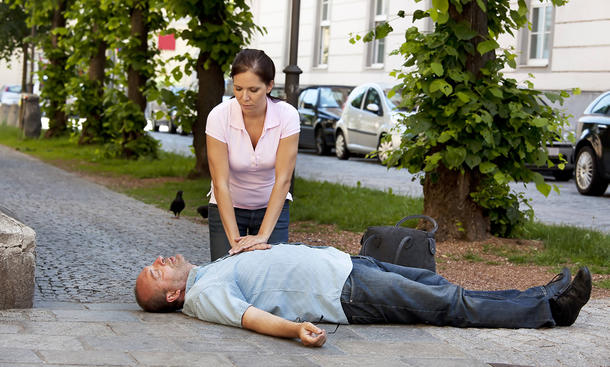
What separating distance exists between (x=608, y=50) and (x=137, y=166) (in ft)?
32.9

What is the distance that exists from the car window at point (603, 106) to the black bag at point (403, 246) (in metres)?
10.2

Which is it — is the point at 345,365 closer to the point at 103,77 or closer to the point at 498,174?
the point at 498,174

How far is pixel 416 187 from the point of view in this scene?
641 inches

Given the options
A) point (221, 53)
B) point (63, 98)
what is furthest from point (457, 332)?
point (63, 98)

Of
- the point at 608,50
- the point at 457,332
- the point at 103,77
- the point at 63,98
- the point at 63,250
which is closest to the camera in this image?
the point at 457,332

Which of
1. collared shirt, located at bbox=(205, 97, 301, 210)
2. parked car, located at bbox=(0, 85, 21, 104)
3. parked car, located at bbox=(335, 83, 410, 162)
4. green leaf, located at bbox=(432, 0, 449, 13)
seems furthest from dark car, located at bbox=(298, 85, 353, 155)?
parked car, located at bbox=(0, 85, 21, 104)

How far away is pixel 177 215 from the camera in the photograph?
11.0 metres

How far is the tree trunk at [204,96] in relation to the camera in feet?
48.6

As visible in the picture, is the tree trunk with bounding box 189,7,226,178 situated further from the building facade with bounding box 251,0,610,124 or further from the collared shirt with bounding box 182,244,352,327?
the collared shirt with bounding box 182,244,352,327

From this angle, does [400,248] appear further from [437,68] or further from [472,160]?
[437,68]

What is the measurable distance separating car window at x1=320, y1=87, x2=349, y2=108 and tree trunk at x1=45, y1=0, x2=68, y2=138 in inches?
258

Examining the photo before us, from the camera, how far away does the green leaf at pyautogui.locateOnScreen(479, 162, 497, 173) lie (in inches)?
343

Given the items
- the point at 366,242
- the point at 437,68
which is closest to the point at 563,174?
the point at 437,68

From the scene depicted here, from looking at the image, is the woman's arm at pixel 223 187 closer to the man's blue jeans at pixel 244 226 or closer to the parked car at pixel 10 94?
the man's blue jeans at pixel 244 226
